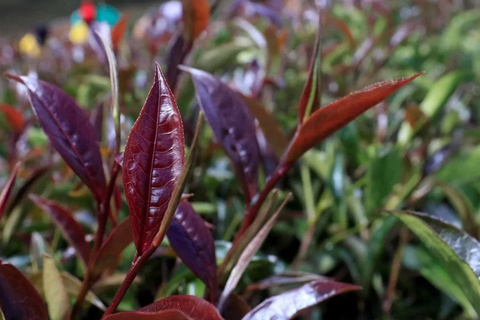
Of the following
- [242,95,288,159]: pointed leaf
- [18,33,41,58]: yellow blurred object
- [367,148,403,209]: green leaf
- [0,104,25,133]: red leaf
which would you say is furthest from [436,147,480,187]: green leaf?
[18,33,41,58]: yellow blurred object

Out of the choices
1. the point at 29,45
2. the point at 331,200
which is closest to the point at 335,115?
the point at 331,200

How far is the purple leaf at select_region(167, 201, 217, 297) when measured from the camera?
52 cm

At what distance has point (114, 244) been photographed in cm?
54

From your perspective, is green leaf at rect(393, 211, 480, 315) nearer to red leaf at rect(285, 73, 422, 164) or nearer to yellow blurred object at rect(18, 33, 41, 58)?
red leaf at rect(285, 73, 422, 164)

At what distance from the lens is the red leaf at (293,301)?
0.48m

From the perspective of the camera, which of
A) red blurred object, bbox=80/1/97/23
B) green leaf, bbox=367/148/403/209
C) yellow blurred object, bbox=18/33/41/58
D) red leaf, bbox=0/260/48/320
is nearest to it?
red leaf, bbox=0/260/48/320

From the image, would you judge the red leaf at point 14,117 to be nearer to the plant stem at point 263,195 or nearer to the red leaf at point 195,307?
the plant stem at point 263,195

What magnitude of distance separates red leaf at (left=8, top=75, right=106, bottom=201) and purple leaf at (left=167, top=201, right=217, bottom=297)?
88 mm

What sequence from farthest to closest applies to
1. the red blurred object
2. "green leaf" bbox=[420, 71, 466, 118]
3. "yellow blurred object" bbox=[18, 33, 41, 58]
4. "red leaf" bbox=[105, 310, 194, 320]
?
1. "yellow blurred object" bbox=[18, 33, 41, 58]
2. the red blurred object
3. "green leaf" bbox=[420, 71, 466, 118]
4. "red leaf" bbox=[105, 310, 194, 320]

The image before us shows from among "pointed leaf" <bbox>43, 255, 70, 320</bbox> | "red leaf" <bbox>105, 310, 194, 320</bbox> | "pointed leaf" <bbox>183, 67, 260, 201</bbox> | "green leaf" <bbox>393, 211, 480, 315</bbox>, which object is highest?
"pointed leaf" <bbox>183, 67, 260, 201</bbox>

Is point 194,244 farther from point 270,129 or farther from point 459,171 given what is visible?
point 459,171

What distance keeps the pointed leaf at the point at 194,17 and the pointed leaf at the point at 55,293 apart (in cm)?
39

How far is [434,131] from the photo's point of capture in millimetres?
1167

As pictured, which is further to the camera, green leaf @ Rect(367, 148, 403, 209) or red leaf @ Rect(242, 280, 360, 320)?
green leaf @ Rect(367, 148, 403, 209)
